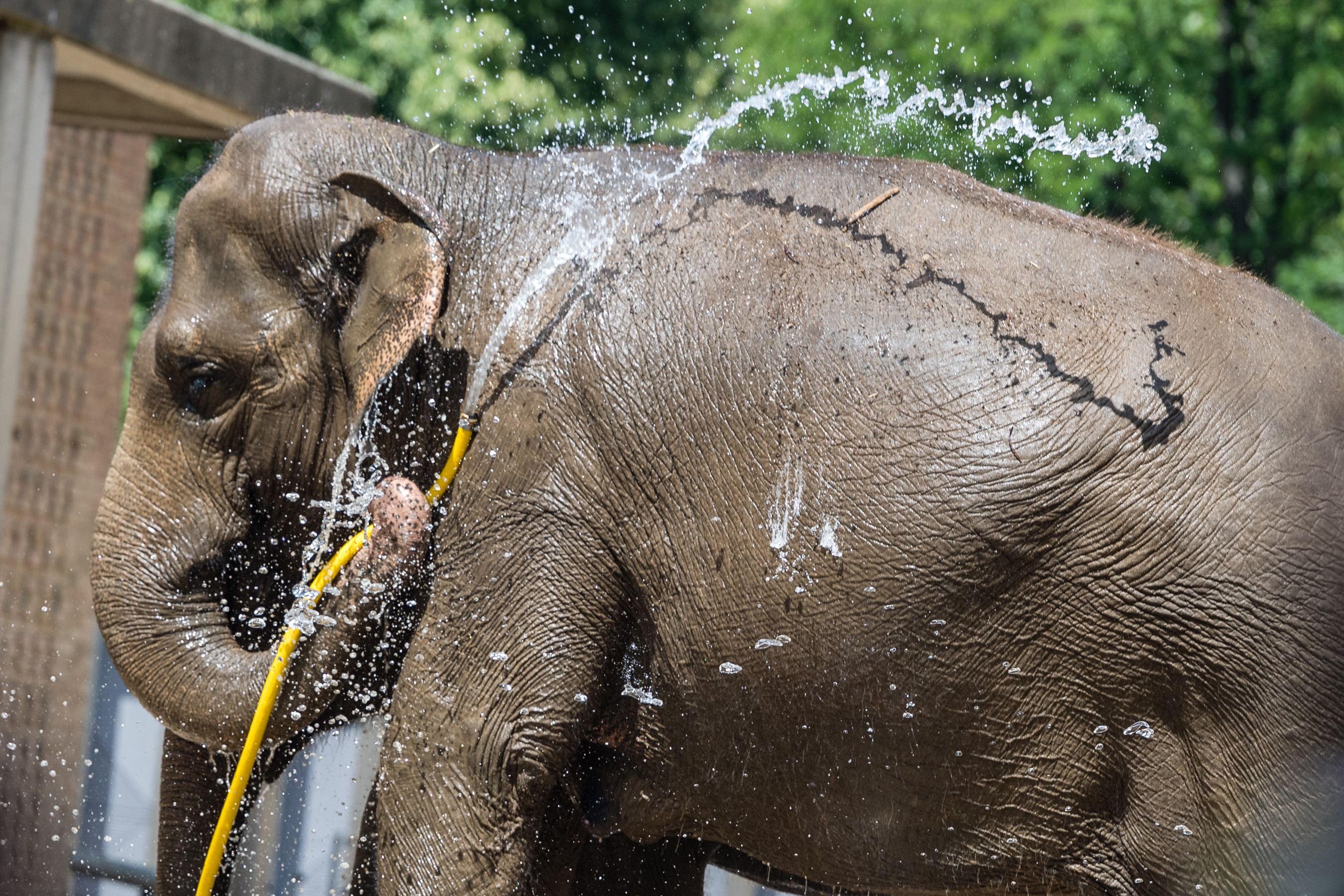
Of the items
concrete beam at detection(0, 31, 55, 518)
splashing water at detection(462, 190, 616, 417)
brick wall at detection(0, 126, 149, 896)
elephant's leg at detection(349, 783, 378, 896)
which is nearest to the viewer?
splashing water at detection(462, 190, 616, 417)

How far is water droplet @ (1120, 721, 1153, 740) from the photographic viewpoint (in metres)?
2.71

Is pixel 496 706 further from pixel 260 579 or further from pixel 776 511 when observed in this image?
pixel 260 579

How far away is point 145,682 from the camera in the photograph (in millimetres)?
3332

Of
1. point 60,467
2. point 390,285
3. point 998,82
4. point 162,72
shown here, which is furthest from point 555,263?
point 998,82

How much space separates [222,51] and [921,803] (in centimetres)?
502

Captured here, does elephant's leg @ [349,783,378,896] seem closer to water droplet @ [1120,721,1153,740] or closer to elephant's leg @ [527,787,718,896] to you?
elephant's leg @ [527,787,718,896]

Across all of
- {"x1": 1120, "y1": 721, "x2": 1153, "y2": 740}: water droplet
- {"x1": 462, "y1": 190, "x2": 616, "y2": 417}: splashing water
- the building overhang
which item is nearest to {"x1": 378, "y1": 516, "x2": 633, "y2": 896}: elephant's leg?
{"x1": 462, "y1": 190, "x2": 616, "y2": 417}: splashing water

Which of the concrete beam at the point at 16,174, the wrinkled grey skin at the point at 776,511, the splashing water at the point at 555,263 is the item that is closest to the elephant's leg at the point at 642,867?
the wrinkled grey skin at the point at 776,511

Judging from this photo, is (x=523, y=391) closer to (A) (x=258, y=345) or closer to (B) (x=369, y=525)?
(B) (x=369, y=525)

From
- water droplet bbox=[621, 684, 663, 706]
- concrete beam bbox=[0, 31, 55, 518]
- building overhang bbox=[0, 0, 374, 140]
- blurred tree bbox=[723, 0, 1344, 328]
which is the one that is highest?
blurred tree bbox=[723, 0, 1344, 328]

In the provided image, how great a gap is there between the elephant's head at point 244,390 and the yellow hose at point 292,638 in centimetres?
4

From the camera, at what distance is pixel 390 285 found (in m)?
3.23

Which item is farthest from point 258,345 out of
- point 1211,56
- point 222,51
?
point 1211,56

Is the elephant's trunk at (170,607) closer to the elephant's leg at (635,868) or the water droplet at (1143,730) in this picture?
the elephant's leg at (635,868)
